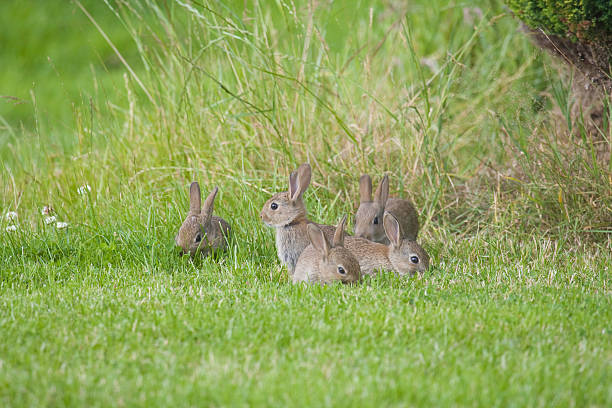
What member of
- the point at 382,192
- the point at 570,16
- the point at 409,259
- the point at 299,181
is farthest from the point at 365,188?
the point at 570,16

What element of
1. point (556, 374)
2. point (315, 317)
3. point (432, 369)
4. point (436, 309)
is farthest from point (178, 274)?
point (556, 374)

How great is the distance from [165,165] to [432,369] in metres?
4.50

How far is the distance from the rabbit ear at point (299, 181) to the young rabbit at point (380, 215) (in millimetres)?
694

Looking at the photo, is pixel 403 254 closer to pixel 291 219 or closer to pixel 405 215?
pixel 405 215

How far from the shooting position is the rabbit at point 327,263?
4.63 metres

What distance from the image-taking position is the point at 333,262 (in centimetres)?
465

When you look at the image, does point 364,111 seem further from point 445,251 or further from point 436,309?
point 436,309

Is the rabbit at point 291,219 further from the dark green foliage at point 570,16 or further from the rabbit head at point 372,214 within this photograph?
the dark green foliage at point 570,16

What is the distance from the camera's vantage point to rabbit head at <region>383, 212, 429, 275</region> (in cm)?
498

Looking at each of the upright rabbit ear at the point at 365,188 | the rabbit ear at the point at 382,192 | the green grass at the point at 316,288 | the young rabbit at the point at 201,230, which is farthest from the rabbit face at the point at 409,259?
the young rabbit at the point at 201,230

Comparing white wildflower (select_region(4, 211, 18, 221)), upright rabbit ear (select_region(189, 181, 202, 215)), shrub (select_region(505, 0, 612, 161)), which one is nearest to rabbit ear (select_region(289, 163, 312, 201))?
upright rabbit ear (select_region(189, 181, 202, 215))

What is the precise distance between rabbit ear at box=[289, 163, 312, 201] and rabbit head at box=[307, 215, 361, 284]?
650 millimetres

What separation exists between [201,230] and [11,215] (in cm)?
182

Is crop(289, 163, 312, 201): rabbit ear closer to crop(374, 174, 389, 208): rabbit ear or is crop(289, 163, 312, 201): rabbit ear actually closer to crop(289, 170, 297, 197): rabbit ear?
crop(289, 170, 297, 197): rabbit ear
